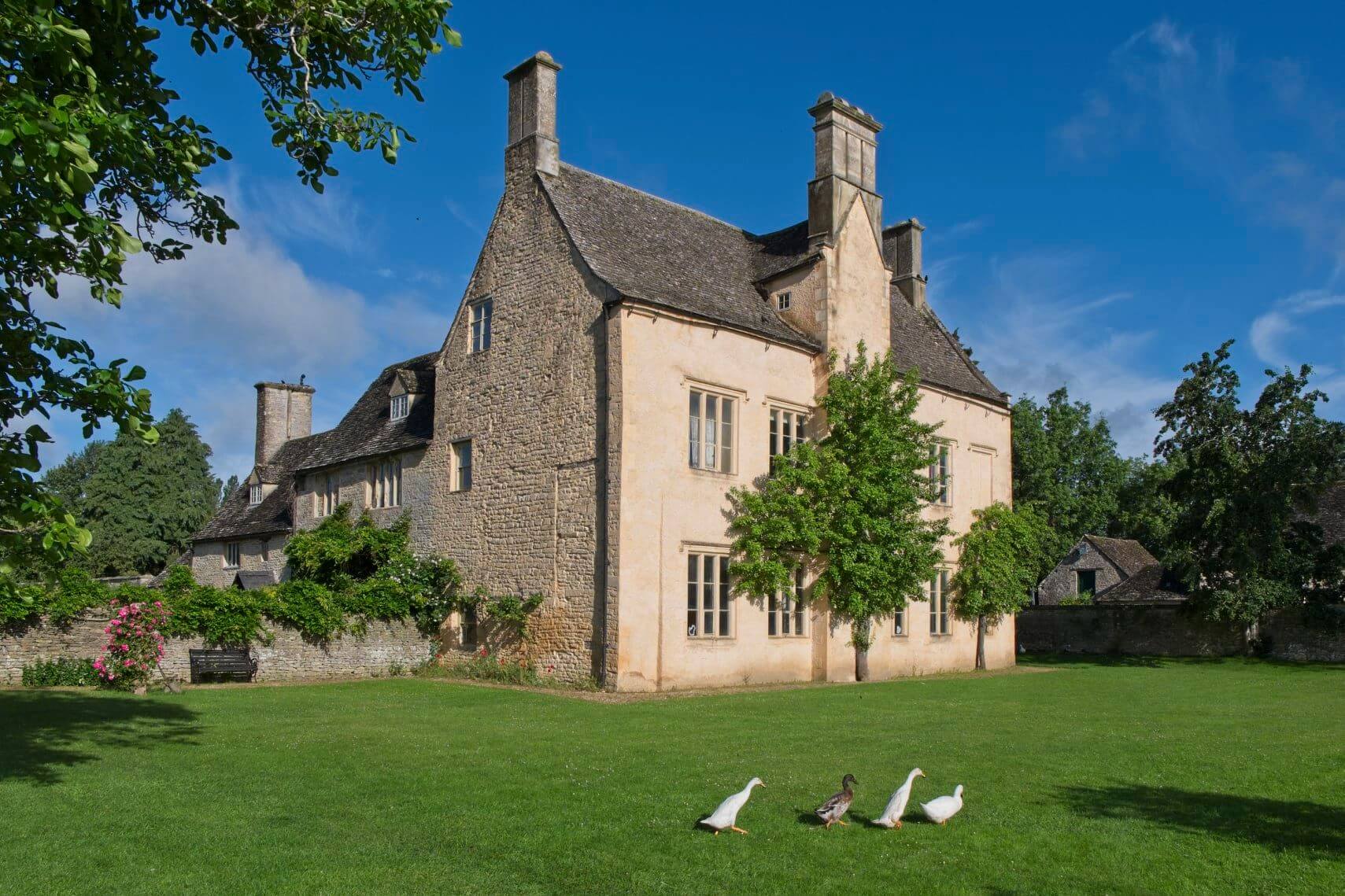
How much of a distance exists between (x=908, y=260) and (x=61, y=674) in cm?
2786

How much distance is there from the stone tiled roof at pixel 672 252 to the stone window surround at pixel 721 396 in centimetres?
149

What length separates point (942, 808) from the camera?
8945 mm

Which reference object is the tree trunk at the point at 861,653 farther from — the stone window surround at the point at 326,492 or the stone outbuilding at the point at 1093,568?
the stone outbuilding at the point at 1093,568

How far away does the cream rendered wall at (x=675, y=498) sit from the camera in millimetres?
22453

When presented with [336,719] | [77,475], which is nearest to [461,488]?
[336,719]

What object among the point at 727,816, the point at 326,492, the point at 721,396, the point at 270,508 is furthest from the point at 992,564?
the point at 270,508

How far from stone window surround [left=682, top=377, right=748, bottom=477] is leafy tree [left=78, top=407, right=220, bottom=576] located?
4382cm

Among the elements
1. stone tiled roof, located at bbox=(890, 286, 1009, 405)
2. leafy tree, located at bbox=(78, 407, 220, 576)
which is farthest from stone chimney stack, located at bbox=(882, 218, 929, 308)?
leafy tree, located at bbox=(78, 407, 220, 576)

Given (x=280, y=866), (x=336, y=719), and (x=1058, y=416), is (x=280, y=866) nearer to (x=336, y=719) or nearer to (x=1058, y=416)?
(x=336, y=719)

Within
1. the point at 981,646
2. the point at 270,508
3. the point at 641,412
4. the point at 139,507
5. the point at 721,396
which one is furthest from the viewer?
the point at 139,507

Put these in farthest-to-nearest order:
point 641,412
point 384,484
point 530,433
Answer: point 384,484 < point 530,433 < point 641,412

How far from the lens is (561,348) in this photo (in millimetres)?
24656

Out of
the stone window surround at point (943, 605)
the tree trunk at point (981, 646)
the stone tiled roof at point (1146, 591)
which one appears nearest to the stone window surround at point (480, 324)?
the stone window surround at point (943, 605)

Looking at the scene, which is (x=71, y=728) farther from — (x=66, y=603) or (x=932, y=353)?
(x=932, y=353)
